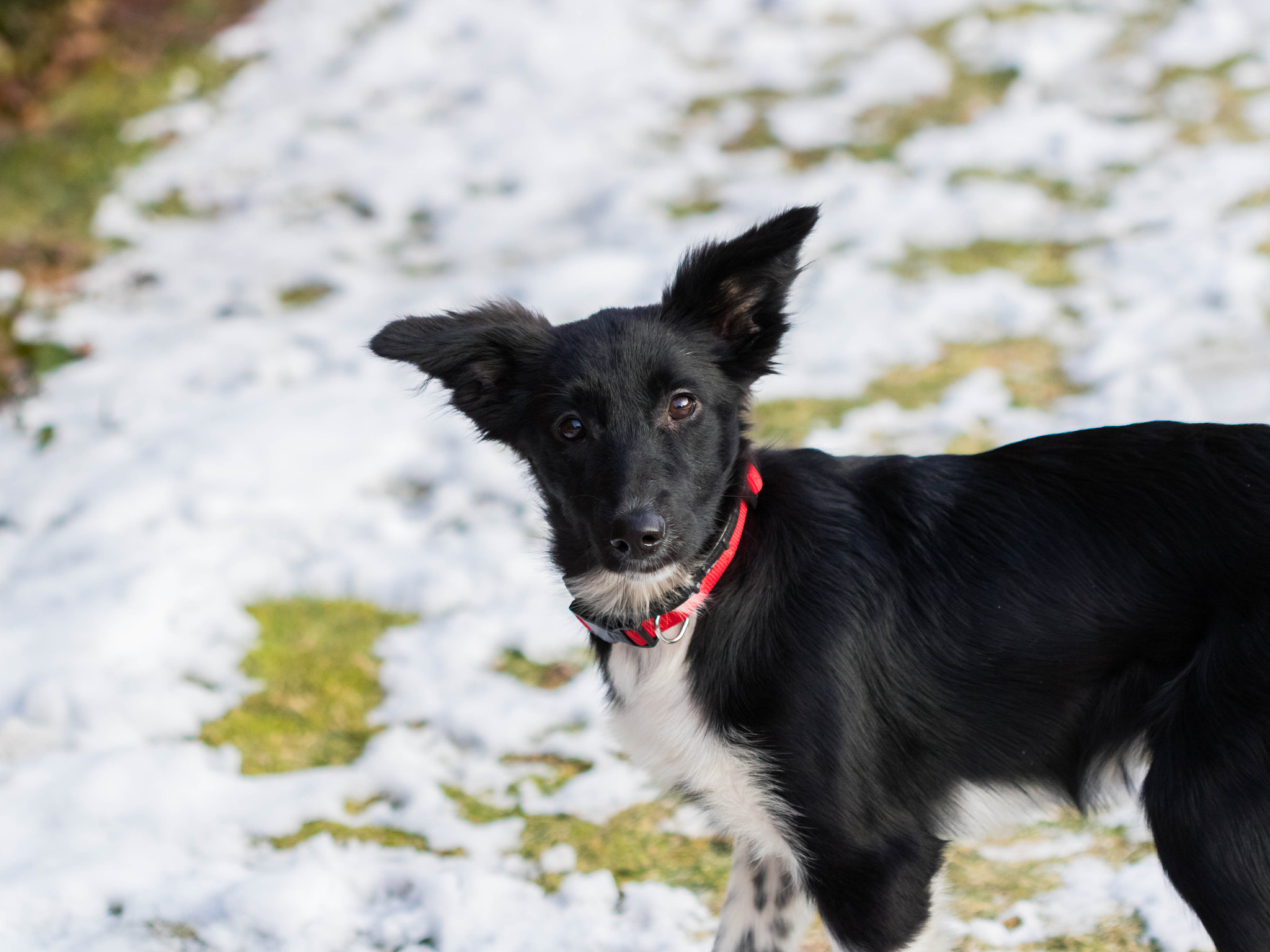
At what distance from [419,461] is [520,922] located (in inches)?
110

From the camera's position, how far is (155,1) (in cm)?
986

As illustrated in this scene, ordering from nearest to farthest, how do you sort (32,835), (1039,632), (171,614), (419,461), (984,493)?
(1039,632) → (984,493) → (32,835) → (171,614) → (419,461)

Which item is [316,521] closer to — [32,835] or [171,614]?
[171,614]

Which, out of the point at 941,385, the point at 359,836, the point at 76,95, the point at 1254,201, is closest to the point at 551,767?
the point at 359,836

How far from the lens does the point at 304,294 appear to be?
708cm

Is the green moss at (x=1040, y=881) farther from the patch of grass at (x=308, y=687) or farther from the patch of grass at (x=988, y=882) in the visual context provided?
the patch of grass at (x=308, y=687)

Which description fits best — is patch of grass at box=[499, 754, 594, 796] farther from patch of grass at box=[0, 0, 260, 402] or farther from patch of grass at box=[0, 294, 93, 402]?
patch of grass at box=[0, 0, 260, 402]

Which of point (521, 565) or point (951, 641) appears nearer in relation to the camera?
point (951, 641)

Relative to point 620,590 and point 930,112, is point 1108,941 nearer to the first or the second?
point 620,590

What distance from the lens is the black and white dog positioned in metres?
2.44

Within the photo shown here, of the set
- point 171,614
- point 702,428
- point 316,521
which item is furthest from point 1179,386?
point 171,614

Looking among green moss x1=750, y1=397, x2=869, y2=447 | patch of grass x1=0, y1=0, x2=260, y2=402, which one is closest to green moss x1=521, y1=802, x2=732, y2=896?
green moss x1=750, y1=397, x2=869, y2=447

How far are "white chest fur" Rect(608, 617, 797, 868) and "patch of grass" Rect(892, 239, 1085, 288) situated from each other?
13.4ft

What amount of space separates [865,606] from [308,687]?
2330 millimetres
